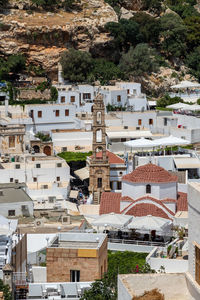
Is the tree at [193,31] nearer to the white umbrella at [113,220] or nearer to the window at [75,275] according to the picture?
the white umbrella at [113,220]

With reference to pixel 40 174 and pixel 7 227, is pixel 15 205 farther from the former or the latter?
pixel 40 174

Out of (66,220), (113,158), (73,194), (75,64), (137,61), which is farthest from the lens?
(137,61)

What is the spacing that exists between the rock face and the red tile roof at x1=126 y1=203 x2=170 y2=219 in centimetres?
3166

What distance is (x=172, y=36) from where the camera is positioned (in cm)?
7412

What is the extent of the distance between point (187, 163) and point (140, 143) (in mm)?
4041

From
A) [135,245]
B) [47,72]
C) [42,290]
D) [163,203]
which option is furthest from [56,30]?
[42,290]

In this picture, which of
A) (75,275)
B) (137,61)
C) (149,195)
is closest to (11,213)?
(149,195)

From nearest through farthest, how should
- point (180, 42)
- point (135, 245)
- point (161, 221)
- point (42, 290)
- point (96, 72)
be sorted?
point (42, 290) < point (135, 245) < point (161, 221) < point (96, 72) < point (180, 42)

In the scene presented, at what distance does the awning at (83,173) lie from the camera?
45872mm

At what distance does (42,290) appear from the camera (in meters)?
19.3

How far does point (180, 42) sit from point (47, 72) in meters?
15.0

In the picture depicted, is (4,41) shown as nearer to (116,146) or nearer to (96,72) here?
(96,72)

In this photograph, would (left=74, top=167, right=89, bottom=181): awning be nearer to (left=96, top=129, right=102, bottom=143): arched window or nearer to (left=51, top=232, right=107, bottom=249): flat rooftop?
(left=96, top=129, right=102, bottom=143): arched window

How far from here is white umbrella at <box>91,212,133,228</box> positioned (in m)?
33.4
